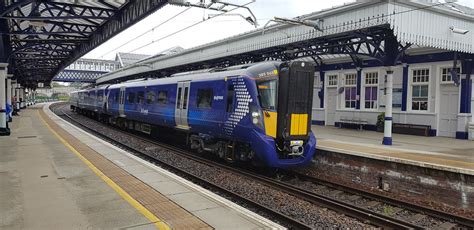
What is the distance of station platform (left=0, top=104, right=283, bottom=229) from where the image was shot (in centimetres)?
495

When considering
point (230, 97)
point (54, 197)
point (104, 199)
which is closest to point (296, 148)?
point (230, 97)

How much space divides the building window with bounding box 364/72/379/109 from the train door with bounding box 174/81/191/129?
1017cm

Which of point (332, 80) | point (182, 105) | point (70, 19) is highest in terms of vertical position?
point (70, 19)

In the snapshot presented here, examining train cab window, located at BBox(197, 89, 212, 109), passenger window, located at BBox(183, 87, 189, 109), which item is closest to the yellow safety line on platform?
train cab window, located at BBox(197, 89, 212, 109)

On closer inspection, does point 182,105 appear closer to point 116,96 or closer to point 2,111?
point 2,111

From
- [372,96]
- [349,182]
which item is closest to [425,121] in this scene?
[372,96]

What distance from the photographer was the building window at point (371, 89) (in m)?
18.1

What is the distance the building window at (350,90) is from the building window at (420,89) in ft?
10.9

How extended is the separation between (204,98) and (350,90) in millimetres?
10959

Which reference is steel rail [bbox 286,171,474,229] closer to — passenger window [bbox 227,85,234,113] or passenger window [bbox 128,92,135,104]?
passenger window [bbox 227,85,234,113]

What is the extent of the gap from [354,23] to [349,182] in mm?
5211

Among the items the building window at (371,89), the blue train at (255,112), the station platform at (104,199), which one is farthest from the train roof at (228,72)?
the building window at (371,89)

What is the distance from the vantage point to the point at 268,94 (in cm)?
930

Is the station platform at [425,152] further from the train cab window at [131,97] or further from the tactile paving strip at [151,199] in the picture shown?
the train cab window at [131,97]
